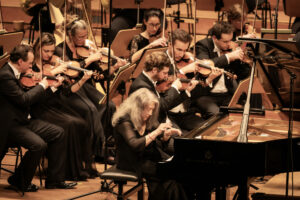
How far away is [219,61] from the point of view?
536cm

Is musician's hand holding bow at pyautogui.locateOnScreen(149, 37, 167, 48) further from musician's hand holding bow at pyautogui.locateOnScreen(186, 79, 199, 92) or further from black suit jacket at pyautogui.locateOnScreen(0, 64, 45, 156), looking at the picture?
black suit jacket at pyautogui.locateOnScreen(0, 64, 45, 156)

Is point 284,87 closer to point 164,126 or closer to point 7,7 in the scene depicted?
point 164,126

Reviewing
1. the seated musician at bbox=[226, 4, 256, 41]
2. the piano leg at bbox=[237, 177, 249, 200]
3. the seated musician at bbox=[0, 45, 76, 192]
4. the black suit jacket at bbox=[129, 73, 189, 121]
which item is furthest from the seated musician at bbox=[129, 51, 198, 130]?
the piano leg at bbox=[237, 177, 249, 200]

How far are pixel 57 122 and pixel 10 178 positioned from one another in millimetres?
641

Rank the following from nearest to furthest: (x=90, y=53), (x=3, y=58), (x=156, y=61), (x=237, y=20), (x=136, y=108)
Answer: (x=136, y=108) → (x=3, y=58) → (x=156, y=61) → (x=90, y=53) → (x=237, y=20)

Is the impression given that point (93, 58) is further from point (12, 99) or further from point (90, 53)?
point (12, 99)

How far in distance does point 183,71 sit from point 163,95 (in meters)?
0.38

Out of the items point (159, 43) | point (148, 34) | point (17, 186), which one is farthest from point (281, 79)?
point (17, 186)

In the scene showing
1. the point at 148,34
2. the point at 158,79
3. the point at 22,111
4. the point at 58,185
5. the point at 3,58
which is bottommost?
the point at 58,185

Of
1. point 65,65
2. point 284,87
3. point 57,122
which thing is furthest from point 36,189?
point 284,87

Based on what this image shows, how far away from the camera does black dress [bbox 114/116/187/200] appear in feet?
12.3

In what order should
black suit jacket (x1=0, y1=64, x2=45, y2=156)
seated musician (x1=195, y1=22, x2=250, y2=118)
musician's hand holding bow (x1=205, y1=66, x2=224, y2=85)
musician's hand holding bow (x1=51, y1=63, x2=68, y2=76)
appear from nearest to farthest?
black suit jacket (x1=0, y1=64, x2=45, y2=156) → musician's hand holding bow (x1=51, y1=63, x2=68, y2=76) → musician's hand holding bow (x1=205, y1=66, x2=224, y2=85) → seated musician (x1=195, y1=22, x2=250, y2=118)

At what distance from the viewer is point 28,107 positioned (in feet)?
14.8

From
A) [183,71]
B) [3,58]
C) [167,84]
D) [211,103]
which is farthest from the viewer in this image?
[211,103]
